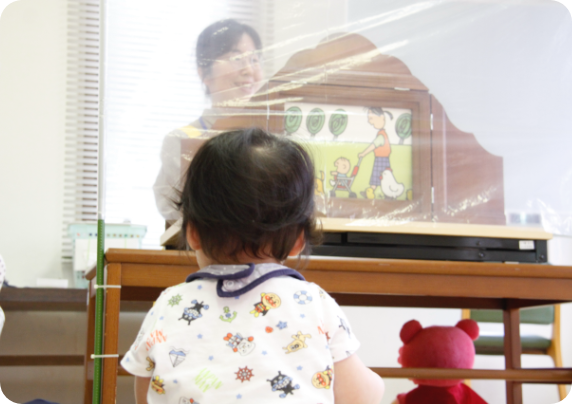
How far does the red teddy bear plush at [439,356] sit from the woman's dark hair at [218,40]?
77 centimetres

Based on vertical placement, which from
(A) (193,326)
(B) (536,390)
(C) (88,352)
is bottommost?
(B) (536,390)

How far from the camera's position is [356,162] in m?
1.07

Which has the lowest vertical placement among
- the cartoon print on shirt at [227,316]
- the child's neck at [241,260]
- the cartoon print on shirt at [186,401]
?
the cartoon print on shirt at [186,401]

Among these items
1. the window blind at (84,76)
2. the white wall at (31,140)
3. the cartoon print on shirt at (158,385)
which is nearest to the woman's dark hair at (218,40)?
the window blind at (84,76)

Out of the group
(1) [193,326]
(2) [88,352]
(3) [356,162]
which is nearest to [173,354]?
(1) [193,326]

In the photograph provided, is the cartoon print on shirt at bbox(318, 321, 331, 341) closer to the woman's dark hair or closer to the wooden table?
the wooden table

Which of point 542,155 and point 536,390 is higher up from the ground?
point 542,155

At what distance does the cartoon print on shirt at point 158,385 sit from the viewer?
592mm

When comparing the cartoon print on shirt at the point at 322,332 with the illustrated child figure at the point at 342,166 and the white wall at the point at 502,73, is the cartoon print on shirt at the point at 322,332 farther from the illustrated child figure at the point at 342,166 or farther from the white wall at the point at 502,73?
the white wall at the point at 502,73

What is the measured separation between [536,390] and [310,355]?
2407 millimetres

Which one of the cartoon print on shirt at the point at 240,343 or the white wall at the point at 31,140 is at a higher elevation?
the white wall at the point at 31,140

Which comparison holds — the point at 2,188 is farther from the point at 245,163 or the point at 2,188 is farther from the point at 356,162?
the point at 245,163

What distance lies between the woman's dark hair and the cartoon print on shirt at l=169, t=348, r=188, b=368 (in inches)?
23.7

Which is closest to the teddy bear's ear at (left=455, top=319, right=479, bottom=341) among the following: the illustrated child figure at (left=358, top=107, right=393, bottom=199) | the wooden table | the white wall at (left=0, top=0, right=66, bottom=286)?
the wooden table
